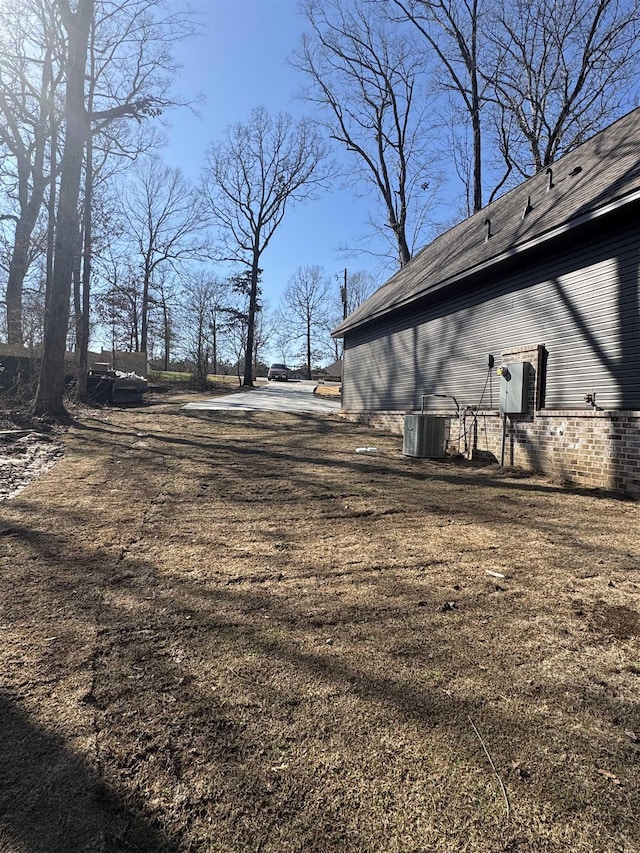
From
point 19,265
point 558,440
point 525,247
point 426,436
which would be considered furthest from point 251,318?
point 558,440

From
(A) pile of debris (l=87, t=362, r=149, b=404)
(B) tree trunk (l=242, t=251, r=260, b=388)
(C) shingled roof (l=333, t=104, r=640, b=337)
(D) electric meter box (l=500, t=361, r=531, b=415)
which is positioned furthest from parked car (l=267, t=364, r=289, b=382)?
(D) electric meter box (l=500, t=361, r=531, b=415)

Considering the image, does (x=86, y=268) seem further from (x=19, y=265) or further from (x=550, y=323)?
(x=550, y=323)

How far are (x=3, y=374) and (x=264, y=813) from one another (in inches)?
581

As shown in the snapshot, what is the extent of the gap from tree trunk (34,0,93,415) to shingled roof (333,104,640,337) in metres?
8.26

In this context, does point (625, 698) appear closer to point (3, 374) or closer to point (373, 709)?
point (373, 709)

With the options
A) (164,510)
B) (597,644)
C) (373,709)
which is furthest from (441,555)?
(164,510)

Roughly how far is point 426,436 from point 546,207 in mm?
4690

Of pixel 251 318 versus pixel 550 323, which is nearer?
pixel 550 323

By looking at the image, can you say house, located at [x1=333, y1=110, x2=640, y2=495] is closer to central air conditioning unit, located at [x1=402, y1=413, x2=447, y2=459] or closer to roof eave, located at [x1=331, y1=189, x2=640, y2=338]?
roof eave, located at [x1=331, y1=189, x2=640, y2=338]

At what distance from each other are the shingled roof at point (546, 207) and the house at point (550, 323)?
30 mm

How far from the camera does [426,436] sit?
8664 mm

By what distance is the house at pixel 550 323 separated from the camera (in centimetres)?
616

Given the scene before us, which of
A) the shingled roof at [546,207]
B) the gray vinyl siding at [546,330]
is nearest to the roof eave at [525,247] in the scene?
the shingled roof at [546,207]

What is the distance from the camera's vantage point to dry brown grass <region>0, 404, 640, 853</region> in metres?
1.36
